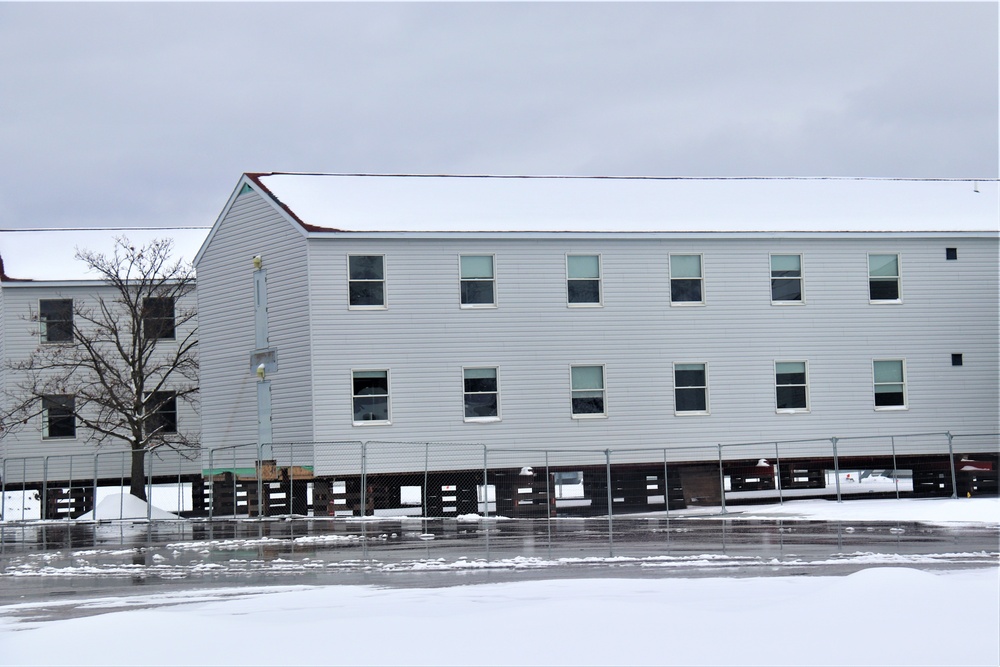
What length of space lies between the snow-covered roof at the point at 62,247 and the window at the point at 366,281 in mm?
13361

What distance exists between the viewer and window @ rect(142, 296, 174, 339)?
1593 inches

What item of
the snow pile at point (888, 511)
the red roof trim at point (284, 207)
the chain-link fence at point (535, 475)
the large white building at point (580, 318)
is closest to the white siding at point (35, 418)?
the chain-link fence at point (535, 475)

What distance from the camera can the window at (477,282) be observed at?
32781mm

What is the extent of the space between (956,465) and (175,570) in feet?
76.0

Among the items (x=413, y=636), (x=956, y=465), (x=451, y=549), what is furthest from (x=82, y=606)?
(x=956, y=465)

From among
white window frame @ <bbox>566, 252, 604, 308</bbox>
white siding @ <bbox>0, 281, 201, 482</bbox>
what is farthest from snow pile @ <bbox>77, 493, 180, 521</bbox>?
white window frame @ <bbox>566, 252, 604, 308</bbox>

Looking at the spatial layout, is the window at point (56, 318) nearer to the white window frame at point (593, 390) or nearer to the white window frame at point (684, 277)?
the white window frame at point (593, 390)

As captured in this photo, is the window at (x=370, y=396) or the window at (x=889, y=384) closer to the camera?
the window at (x=370, y=396)

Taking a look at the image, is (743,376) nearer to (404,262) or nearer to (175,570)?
(404,262)

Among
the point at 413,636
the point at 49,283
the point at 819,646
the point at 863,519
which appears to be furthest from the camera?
the point at 49,283

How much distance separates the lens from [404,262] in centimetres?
3231

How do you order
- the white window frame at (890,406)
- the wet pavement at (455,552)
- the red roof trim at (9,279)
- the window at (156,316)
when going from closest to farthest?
the wet pavement at (455,552)
the white window frame at (890,406)
the window at (156,316)
the red roof trim at (9,279)

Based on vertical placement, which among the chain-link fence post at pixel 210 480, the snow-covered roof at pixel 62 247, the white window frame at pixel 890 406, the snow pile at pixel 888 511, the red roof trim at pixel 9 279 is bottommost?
the snow pile at pixel 888 511

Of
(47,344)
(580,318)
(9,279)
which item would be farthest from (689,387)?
(9,279)
